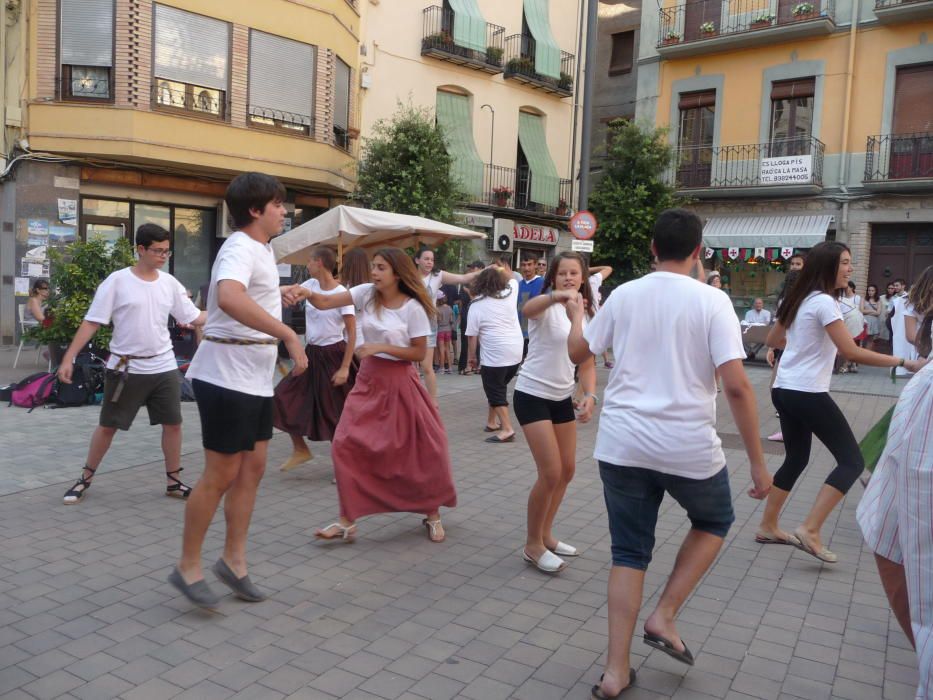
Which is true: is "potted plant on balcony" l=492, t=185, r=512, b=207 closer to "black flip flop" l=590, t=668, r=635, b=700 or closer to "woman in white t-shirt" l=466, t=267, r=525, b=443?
"woman in white t-shirt" l=466, t=267, r=525, b=443

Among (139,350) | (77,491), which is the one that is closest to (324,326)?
(139,350)

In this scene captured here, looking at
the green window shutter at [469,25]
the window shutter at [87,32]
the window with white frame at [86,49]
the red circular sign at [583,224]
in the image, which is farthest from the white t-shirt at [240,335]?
the green window shutter at [469,25]

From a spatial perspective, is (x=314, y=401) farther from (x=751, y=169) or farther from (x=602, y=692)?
(x=751, y=169)

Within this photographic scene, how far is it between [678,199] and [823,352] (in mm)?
19299

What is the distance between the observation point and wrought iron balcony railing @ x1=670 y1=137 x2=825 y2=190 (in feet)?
72.7

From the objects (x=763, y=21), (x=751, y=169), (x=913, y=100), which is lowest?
(x=751, y=169)

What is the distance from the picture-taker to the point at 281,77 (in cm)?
1717

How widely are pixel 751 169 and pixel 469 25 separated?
8.82 m

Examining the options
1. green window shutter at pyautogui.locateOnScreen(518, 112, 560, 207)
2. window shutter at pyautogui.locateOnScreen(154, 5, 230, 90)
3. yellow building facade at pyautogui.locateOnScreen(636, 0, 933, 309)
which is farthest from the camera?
green window shutter at pyautogui.locateOnScreen(518, 112, 560, 207)

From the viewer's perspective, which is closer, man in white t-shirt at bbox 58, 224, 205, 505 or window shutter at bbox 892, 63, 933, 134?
man in white t-shirt at bbox 58, 224, 205, 505

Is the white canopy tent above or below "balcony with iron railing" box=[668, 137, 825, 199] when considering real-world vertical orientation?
below

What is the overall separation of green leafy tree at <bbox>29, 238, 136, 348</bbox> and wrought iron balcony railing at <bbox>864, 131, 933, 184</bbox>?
18617mm

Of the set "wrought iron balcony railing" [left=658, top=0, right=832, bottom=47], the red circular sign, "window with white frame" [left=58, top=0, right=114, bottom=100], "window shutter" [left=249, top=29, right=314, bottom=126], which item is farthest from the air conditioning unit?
"window with white frame" [left=58, top=0, right=114, bottom=100]

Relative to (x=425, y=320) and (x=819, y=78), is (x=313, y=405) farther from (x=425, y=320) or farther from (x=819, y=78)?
(x=819, y=78)
